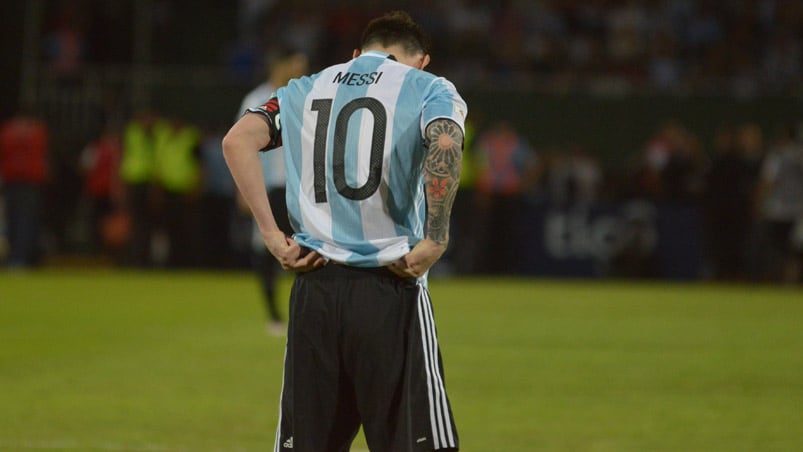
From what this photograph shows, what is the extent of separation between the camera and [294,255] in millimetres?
4734

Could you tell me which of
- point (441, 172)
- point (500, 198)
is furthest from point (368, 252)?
point (500, 198)

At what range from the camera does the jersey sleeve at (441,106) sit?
4590 mm

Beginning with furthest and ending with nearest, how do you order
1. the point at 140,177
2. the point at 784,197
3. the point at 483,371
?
1. the point at 140,177
2. the point at 784,197
3. the point at 483,371

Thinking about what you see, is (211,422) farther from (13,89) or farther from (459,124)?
(13,89)

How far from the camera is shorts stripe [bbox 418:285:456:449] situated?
4.62 m

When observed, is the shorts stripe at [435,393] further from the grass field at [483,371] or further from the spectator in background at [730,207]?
the spectator in background at [730,207]

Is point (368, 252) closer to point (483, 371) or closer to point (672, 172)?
point (483, 371)

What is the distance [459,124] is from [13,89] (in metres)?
21.2

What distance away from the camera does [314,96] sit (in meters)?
4.75

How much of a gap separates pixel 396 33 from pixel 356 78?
0.27m

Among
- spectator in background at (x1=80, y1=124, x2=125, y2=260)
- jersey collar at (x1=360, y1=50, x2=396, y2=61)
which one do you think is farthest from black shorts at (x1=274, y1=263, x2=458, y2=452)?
spectator in background at (x1=80, y1=124, x2=125, y2=260)

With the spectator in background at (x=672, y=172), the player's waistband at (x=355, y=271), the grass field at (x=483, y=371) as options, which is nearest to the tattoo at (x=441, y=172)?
the player's waistband at (x=355, y=271)

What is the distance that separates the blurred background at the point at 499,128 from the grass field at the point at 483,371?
11.2ft

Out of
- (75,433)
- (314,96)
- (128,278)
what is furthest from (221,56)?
(314,96)
